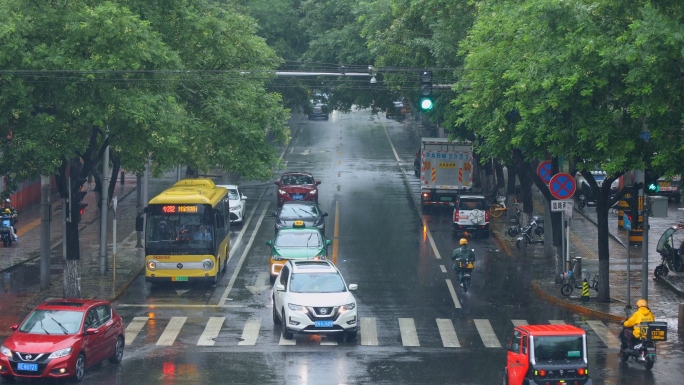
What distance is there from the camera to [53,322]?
740 inches

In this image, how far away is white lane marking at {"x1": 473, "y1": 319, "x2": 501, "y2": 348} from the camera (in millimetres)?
22469

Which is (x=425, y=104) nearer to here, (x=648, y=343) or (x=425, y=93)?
(x=425, y=93)

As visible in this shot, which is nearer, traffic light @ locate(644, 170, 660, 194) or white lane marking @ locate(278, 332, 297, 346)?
white lane marking @ locate(278, 332, 297, 346)

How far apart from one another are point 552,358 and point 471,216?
→ 21.7 m

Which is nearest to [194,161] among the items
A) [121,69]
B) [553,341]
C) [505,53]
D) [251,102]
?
[251,102]

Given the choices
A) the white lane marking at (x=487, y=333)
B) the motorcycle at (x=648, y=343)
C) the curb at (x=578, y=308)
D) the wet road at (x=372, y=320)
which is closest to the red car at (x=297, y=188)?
the wet road at (x=372, y=320)

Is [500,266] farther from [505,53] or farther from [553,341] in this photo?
[553,341]

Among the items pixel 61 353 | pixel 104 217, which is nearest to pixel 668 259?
pixel 104 217

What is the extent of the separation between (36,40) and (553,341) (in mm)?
14635

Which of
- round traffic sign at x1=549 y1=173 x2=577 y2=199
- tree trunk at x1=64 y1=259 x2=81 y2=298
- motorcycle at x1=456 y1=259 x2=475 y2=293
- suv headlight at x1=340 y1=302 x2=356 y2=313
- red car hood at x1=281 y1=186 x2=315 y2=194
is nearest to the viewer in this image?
suv headlight at x1=340 y1=302 x2=356 y2=313

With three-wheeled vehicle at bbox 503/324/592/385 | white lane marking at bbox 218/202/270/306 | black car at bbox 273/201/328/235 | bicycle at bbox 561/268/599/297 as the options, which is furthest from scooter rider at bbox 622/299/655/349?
black car at bbox 273/201/328/235

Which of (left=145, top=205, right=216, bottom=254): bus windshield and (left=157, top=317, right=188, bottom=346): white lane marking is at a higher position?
(left=145, top=205, right=216, bottom=254): bus windshield

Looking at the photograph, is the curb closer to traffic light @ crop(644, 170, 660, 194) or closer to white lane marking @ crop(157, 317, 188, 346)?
traffic light @ crop(644, 170, 660, 194)

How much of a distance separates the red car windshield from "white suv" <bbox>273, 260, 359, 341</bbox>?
515 cm
